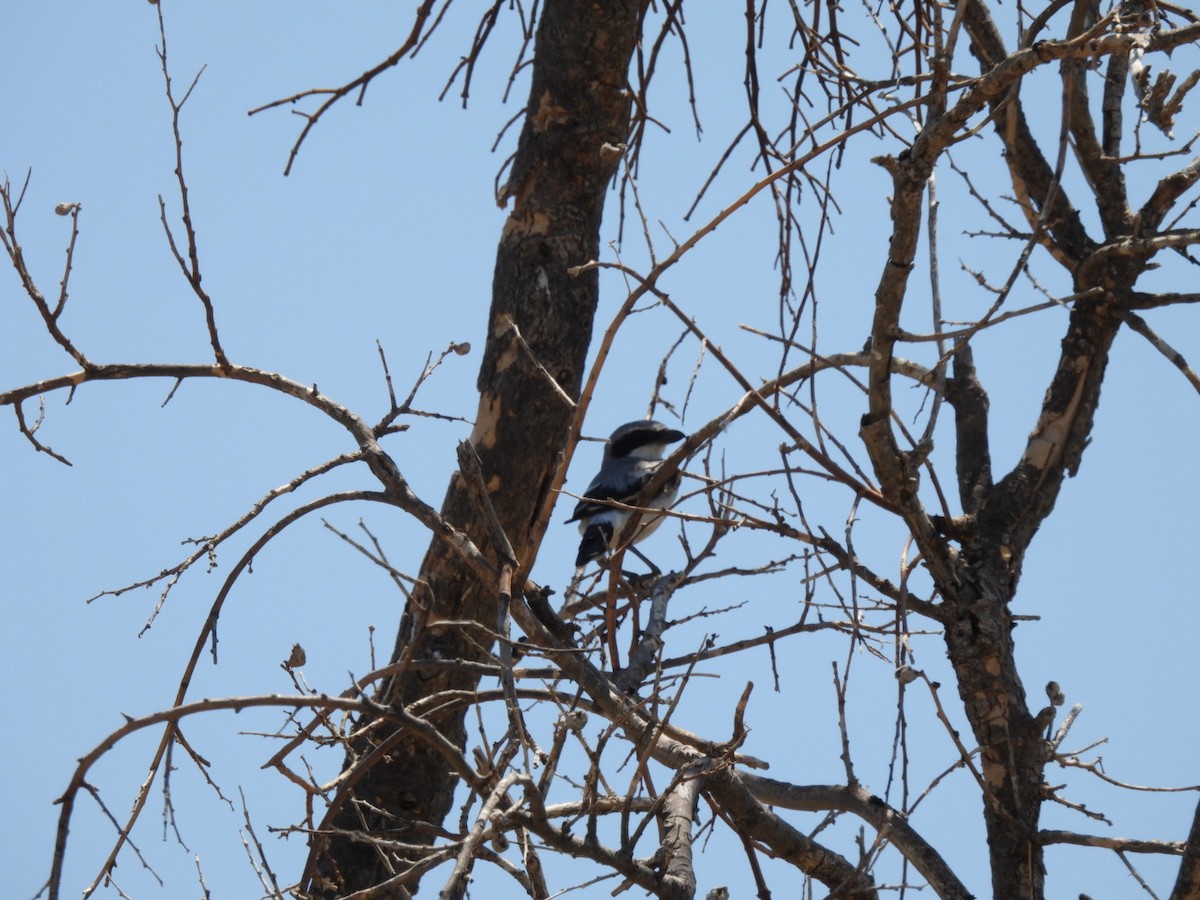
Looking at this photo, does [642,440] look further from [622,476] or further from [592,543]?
[592,543]

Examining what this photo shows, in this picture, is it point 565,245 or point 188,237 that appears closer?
point 188,237

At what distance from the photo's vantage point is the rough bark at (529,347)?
3760 millimetres

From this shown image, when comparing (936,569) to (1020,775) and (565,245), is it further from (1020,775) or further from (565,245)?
(565,245)

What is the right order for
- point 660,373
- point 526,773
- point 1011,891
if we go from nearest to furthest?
point 526,773
point 1011,891
point 660,373

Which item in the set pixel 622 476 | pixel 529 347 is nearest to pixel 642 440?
pixel 622 476

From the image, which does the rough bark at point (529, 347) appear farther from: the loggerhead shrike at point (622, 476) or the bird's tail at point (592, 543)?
the loggerhead shrike at point (622, 476)

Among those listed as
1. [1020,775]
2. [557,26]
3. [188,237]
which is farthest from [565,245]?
[1020,775]

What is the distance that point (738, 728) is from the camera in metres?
2.52

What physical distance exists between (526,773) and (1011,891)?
66.9 inches

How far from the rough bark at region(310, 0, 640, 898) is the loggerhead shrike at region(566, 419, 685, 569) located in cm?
133

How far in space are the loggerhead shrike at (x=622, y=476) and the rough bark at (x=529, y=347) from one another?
1.33 m

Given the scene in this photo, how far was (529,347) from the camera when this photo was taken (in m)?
3.77

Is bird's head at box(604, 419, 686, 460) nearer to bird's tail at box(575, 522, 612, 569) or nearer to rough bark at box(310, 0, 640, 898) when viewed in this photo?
bird's tail at box(575, 522, 612, 569)

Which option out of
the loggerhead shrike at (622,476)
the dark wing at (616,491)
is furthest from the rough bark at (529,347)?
the dark wing at (616,491)
